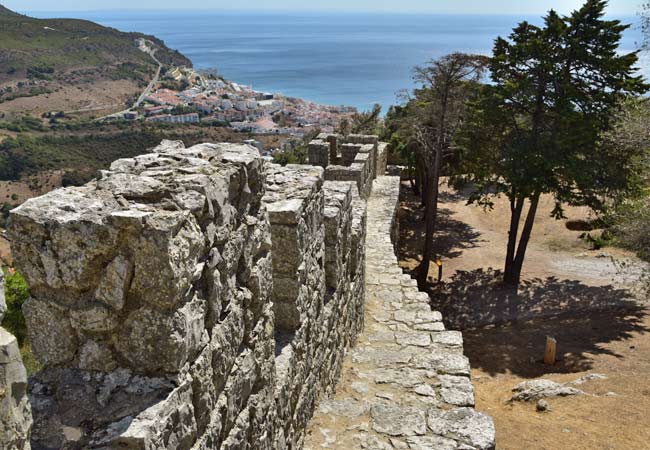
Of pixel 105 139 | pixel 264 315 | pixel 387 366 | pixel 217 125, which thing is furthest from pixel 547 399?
pixel 217 125

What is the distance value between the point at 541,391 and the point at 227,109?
99.2 metres

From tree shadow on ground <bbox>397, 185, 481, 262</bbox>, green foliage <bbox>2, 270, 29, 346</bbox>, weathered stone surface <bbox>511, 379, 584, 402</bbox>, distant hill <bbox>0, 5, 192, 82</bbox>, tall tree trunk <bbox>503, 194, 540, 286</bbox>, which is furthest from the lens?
distant hill <bbox>0, 5, 192, 82</bbox>

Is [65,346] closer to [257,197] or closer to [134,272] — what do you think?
[134,272]

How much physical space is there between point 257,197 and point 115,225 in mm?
1070

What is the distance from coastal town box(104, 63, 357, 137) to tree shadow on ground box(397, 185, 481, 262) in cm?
4862

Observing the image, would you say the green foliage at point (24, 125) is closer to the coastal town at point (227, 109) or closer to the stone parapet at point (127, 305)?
the coastal town at point (227, 109)

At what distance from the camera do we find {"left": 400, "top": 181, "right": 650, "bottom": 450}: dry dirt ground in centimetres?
689

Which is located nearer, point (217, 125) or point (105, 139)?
point (105, 139)

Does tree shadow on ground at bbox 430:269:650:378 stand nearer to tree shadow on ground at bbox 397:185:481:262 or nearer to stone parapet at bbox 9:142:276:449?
tree shadow on ground at bbox 397:185:481:262

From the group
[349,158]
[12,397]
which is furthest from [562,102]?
[12,397]

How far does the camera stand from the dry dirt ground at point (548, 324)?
689 centimetres

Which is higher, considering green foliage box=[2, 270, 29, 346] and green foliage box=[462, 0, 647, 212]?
green foliage box=[462, 0, 647, 212]

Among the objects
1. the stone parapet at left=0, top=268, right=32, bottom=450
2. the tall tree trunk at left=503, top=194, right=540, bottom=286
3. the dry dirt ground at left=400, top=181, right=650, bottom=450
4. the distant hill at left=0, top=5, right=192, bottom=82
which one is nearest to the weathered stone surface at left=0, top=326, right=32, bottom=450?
the stone parapet at left=0, top=268, right=32, bottom=450

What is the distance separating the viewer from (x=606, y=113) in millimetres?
12258
